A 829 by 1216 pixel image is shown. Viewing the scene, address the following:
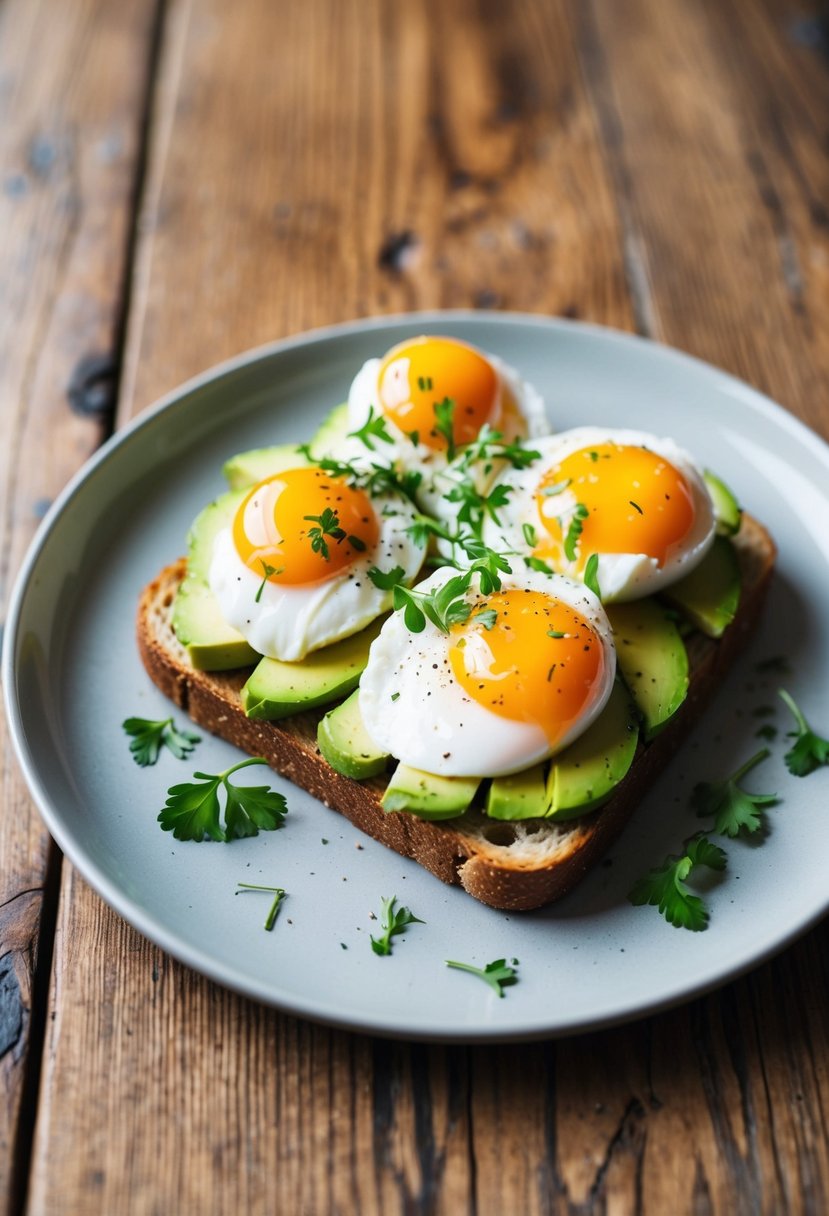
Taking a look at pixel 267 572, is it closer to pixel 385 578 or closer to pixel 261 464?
pixel 385 578

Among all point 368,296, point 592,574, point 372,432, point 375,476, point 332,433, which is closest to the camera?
point 592,574

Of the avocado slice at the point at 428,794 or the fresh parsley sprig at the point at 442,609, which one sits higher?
the fresh parsley sprig at the point at 442,609

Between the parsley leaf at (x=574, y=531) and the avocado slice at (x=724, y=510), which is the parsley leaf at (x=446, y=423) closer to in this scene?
the parsley leaf at (x=574, y=531)

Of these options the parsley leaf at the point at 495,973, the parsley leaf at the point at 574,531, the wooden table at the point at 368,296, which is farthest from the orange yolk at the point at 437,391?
the parsley leaf at the point at 495,973

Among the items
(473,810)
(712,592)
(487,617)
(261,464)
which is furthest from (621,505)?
(261,464)

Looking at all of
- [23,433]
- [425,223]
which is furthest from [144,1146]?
[425,223]
